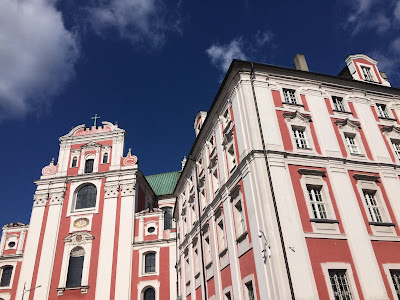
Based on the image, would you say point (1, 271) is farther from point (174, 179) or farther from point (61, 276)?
point (174, 179)

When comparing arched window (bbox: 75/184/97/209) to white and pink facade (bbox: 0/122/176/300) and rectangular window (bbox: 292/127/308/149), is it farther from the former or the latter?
rectangular window (bbox: 292/127/308/149)

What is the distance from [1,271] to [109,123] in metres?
20.1

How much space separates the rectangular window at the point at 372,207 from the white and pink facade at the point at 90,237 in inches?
843

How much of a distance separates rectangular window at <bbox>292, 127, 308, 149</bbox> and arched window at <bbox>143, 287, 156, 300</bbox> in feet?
74.0

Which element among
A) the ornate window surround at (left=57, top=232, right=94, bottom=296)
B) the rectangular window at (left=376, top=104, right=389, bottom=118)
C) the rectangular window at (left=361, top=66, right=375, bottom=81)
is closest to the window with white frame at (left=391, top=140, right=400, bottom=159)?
the rectangular window at (left=376, top=104, right=389, bottom=118)

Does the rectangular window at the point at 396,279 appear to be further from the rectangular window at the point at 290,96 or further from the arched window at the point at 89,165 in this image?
the arched window at the point at 89,165

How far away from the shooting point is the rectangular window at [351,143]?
2009 centimetres

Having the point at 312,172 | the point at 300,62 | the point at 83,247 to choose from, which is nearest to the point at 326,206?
the point at 312,172

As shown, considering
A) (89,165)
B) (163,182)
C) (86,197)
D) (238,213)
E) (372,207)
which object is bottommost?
(372,207)

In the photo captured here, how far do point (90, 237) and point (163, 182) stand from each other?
59.1 feet

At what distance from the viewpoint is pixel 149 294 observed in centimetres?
3362

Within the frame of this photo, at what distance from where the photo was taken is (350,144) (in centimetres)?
2027

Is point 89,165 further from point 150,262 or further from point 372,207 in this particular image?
point 372,207

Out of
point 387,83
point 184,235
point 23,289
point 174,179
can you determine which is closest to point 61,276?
point 23,289
